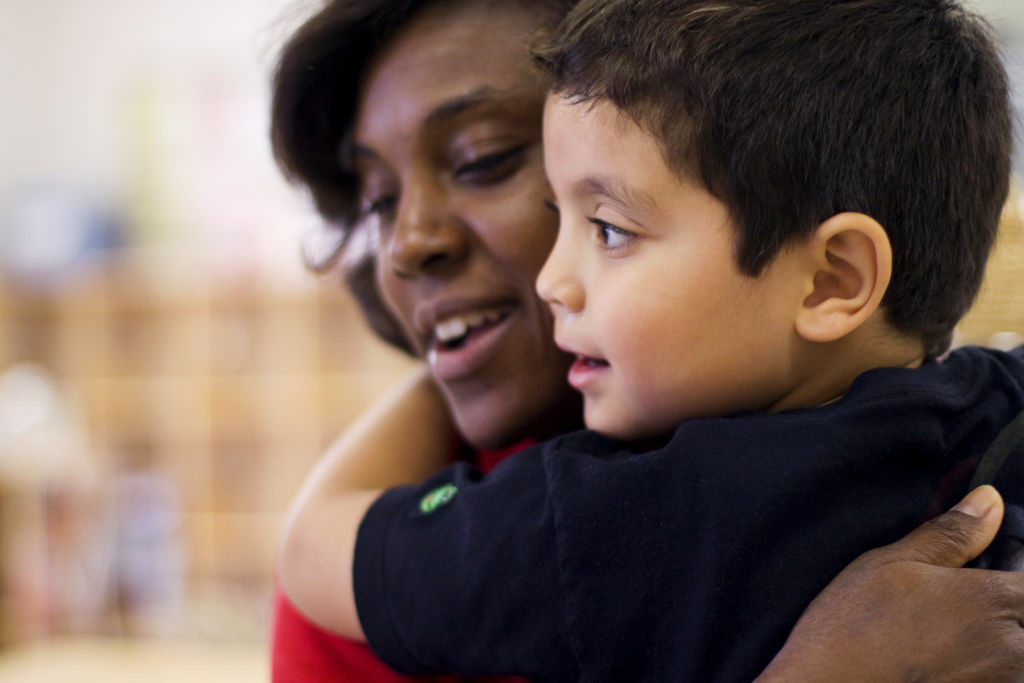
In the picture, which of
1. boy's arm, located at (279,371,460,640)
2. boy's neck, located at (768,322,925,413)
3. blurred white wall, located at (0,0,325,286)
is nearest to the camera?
boy's neck, located at (768,322,925,413)

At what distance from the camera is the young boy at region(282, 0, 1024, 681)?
749mm

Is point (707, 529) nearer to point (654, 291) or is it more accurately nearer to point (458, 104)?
point (654, 291)

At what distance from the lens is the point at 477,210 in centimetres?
115

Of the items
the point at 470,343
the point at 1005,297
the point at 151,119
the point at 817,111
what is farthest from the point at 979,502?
the point at 151,119

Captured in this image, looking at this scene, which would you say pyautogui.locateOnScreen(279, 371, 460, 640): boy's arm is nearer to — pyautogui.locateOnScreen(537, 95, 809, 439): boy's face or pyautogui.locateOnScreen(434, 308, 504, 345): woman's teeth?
pyautogui.locateOnScreen(434, 308, 504, 345): woman's teeth

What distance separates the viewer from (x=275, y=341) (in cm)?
509

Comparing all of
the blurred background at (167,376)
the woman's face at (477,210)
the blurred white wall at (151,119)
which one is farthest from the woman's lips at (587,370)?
the blurred white wall at (151,119)

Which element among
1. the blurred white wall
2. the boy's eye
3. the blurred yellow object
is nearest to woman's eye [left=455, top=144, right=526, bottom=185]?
the boy's eye

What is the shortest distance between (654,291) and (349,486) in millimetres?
482

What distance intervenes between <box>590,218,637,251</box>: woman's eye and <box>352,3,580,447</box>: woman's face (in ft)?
0.89

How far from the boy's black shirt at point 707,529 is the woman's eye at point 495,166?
1.49 feet

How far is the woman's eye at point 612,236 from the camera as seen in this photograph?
2.75ft

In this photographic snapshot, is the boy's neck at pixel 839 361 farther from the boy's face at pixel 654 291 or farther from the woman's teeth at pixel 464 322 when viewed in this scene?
the woman's teeth at pixel 464 322

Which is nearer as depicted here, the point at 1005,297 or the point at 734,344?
the point at 734,344
